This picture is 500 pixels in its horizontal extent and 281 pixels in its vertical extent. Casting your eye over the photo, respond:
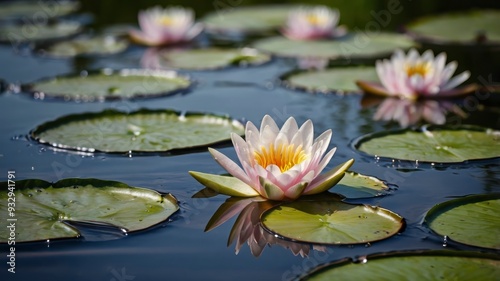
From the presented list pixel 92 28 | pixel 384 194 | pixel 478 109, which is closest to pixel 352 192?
pixel 384 194

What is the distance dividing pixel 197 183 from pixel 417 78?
5.85ft

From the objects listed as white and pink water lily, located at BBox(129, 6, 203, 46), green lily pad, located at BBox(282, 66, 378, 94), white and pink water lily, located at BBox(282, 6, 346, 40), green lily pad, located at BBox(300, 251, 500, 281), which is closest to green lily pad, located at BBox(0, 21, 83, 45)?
white and pink water lily, located at BBox(129, 6, 203, 46)

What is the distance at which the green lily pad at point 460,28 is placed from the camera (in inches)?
230

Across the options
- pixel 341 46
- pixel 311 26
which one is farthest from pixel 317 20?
pixel 341 46

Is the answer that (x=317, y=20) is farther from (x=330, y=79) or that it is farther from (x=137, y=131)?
(x=137, y=131)

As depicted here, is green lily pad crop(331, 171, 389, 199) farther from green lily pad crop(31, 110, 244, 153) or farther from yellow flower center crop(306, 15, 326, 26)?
yellow flower center crop(306, 15, 326, 26)

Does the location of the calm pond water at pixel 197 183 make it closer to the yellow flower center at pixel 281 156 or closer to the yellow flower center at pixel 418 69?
the yellow flower center at pixel 281 156

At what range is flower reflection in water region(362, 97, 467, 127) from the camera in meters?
3.96

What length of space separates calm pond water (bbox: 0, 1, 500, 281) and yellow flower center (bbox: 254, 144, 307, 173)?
0.78ft

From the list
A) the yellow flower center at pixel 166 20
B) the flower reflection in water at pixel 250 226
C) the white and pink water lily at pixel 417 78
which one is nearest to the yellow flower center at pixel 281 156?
the flower reflection in water at pixel 250 226

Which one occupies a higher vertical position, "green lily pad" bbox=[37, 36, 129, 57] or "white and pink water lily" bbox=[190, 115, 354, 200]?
"green lily pad" bbox=[37, 36, 129, 57]

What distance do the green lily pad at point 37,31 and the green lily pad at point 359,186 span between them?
4.13 m

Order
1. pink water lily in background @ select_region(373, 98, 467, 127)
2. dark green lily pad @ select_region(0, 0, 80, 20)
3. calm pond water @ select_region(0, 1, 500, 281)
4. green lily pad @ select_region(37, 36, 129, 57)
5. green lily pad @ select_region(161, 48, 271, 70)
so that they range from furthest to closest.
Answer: dark green lily pad @ select_region(0, 0, 80, 20), green lily pad @ select_region(37, 36, 129, 57), green lily pad @ select_region(161, 48, 271, 70), pink water lily in background @ select_region(373, 98, 467, 127), calm pond water @ select_region(0, 1, 500, 281)

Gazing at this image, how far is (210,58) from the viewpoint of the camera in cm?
546
